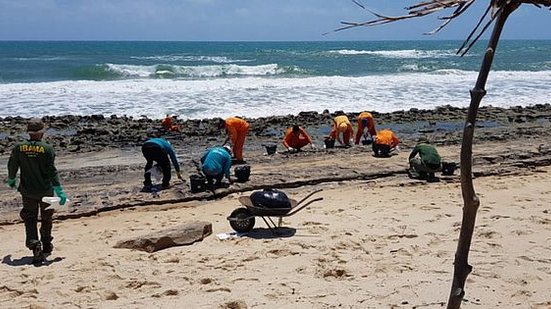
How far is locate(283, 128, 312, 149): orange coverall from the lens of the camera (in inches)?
484

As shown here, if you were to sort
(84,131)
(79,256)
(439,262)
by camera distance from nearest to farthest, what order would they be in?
(439,262), (79,256), (84,131)

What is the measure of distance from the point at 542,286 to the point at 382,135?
267 inches

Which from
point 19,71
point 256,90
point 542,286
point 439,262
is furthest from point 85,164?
point 19,71

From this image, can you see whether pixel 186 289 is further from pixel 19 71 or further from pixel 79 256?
pixel 19 71

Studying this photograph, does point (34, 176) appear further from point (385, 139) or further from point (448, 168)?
point (385, 139)

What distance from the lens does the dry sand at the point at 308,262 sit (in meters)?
4.84

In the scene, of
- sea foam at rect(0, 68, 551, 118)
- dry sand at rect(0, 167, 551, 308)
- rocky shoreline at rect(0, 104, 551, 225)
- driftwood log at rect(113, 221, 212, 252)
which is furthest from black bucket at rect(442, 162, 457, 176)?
sea foam at rect(0, 68, 551, 118)

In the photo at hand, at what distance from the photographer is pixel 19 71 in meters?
33.7

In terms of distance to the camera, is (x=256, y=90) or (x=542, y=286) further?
(x=256, y=90)

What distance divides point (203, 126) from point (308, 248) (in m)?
10.6

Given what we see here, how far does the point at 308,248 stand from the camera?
6.04 m

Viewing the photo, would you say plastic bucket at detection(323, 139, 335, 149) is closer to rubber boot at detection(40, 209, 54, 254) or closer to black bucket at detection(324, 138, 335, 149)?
black bucket at detection(324, 138, 335, 149)

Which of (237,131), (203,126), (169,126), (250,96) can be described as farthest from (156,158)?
(250,96)

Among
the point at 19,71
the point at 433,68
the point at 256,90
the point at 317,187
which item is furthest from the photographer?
the point at 433,68
